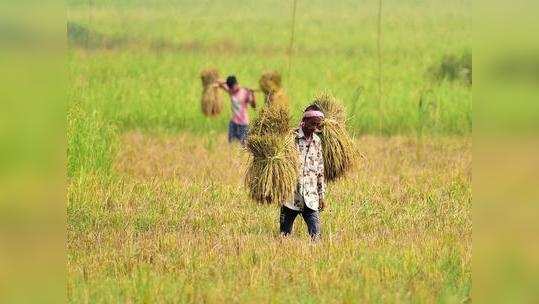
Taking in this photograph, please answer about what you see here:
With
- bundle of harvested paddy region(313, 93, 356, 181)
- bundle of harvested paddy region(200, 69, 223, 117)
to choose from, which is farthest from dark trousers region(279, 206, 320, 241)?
bundle of harvested paddy region(200, 69, 223, 117)

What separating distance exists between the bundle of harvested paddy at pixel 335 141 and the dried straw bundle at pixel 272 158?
14.5 inches

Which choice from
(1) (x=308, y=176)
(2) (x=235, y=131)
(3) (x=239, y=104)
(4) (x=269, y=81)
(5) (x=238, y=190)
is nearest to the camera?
(1) (x=308, y=176)

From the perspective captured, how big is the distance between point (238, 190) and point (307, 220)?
232 cm

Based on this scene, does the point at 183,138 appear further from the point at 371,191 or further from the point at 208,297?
the point at 208,297

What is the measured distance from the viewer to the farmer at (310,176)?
746 cm

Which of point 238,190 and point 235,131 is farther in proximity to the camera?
point 235,131

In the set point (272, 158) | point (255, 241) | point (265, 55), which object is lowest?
point (255, 241)

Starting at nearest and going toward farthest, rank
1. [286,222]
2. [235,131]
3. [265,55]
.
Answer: [286,222] < [235,131] < [265,55]

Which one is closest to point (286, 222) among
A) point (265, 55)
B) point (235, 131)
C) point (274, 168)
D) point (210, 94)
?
point (274, 168)

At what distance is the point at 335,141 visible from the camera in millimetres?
7727

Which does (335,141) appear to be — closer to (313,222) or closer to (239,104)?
(313,222)

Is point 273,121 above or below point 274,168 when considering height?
above

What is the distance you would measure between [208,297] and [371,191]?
4.08 metres

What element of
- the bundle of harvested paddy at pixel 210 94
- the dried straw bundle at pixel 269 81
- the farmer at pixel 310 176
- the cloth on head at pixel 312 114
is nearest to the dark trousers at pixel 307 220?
the farmer at pixel 310 176
